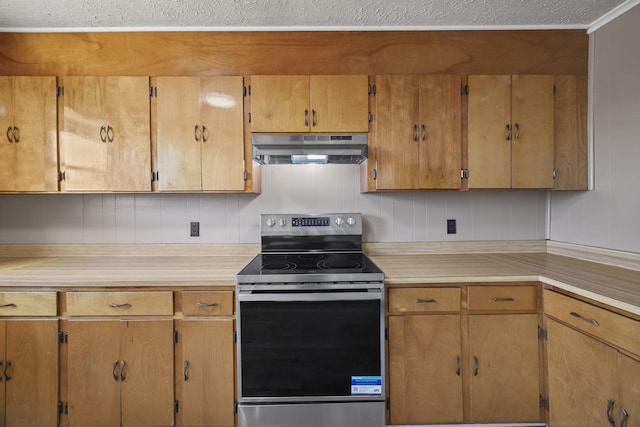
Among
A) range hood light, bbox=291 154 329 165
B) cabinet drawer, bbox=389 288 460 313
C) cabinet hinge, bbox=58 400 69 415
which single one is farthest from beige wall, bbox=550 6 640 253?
cabinet hinge, bbox=58 400 69 415

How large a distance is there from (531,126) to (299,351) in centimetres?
205

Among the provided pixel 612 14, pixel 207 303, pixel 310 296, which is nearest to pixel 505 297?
pixel 310 296

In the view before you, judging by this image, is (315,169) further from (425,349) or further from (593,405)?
(593,405)

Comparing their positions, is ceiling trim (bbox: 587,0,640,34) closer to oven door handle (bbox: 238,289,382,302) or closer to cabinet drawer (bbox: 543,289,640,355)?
cabinet drawer (bbox: 543,289,640,355)

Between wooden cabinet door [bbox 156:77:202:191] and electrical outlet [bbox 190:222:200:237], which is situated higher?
wooden cabinet door [bbox 156:77:202:191]

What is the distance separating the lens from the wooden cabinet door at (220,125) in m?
2.02

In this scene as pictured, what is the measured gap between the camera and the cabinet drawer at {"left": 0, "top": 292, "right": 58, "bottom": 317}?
1661 mm

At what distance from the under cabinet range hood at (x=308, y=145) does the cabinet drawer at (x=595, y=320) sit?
4.38 ft

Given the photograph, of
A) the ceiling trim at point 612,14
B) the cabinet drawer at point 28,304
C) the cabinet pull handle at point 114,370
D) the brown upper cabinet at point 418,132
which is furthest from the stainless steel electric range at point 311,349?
the ceiling trim at point 612,14

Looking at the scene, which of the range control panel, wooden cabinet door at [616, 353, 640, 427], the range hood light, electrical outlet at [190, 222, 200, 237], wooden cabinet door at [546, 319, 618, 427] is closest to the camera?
wooden cabinet door at [616, 353, 640, 427]

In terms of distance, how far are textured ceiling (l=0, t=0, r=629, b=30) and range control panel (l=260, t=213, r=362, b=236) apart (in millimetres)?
1301

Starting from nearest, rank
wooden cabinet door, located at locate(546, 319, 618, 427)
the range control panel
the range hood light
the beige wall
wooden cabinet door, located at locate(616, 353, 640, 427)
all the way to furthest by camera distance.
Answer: wooden cabinet door, located at locate(616, 353, 640, 427) < wooden cabinet door, located at locate(546, 319, 618, 427) < the beige wall < the range hood light < the range control panel

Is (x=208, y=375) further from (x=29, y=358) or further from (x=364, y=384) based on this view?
(x=29, y=358)

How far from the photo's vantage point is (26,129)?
201 centimetres
